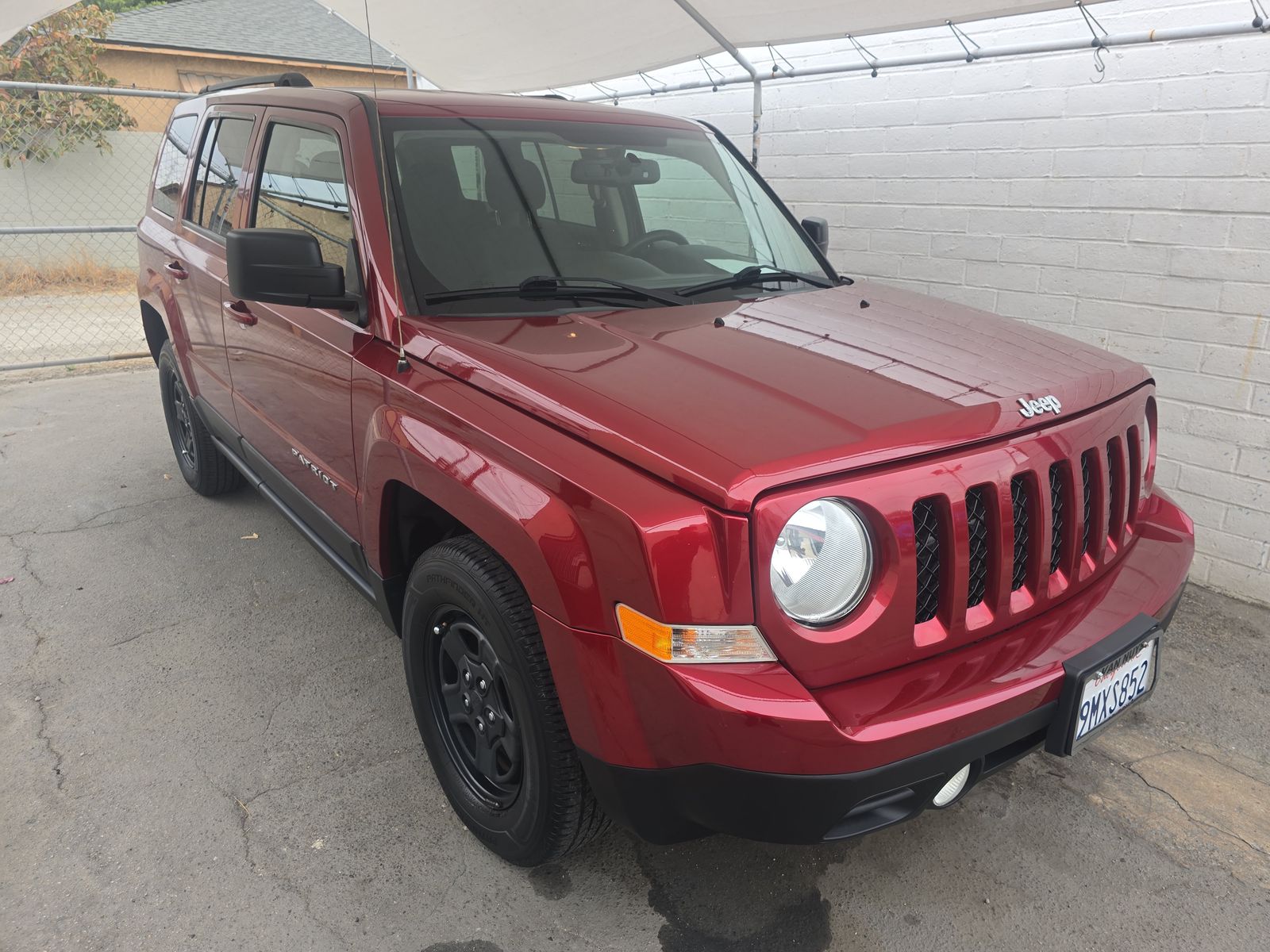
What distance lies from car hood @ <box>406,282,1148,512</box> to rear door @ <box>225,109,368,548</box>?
487 mm

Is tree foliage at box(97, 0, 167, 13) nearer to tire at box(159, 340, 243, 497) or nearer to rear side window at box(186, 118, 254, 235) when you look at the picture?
tire at box(159, 340, 243, 497)

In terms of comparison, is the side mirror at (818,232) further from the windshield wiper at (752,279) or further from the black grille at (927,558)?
the black grille at (927,558)

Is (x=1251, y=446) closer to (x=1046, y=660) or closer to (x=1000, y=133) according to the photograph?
(x=1000, y=133)

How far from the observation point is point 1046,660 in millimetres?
1899

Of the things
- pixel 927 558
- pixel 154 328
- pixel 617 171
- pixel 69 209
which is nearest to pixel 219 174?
pixel 154 328

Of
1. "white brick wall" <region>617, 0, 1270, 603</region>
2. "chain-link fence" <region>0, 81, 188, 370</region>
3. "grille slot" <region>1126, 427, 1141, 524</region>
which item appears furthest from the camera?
"chain-link fence" <region>0, 81, 188, 370</region>

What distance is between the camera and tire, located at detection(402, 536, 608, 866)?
6.52ft

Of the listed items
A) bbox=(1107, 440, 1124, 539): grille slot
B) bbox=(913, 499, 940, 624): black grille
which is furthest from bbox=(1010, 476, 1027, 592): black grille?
bbox=(1107, 440, 1124, 539): grille slot

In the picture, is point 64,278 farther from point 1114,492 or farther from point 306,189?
point 1114,492

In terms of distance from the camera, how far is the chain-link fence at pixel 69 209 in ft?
38.0

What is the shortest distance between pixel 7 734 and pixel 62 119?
1591cm

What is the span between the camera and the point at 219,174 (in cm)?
368

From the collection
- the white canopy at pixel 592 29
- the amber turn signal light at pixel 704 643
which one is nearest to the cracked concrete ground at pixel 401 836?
the amber turn signal light at pixel 704 643

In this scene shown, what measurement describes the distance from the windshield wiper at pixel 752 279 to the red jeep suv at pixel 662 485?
0.05 feet
